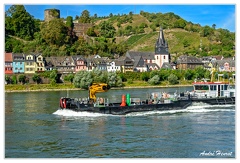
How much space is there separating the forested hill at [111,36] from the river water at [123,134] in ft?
177

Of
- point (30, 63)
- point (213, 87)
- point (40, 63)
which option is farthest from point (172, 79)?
point (213, 87)

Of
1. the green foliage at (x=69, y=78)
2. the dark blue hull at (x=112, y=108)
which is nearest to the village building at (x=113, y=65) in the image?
the green foliage at (x=69, y=78)

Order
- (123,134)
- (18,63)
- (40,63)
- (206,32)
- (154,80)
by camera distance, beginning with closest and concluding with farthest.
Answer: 1. (123,134)
2. (154,80)
3. (18,63)
4. (40,63)
5. (206,32)

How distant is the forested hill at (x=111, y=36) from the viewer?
8471 centimetres

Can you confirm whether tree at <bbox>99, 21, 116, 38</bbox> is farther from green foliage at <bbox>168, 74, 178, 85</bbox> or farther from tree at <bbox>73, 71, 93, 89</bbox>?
tree at <bbox>73, 71, 93, 89</bbox>

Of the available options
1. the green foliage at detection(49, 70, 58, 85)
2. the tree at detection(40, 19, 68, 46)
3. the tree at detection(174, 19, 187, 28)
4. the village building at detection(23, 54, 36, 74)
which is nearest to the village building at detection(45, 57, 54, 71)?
the village building at detection(23, 54, 36, 74)

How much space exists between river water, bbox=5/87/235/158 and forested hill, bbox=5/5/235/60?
53.8 meters

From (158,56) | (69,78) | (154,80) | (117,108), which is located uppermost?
(158,56)

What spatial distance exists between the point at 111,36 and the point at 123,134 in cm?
9016

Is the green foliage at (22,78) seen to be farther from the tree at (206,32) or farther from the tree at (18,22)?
the tree at (206,32)

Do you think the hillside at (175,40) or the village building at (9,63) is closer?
the village building at (9,63)

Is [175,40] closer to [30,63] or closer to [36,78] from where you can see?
[30,63]

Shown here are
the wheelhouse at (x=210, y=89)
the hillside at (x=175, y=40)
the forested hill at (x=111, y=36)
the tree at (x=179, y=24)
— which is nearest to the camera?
the wheelhouse at (x=210, y=89)

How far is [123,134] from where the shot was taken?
2161cm
